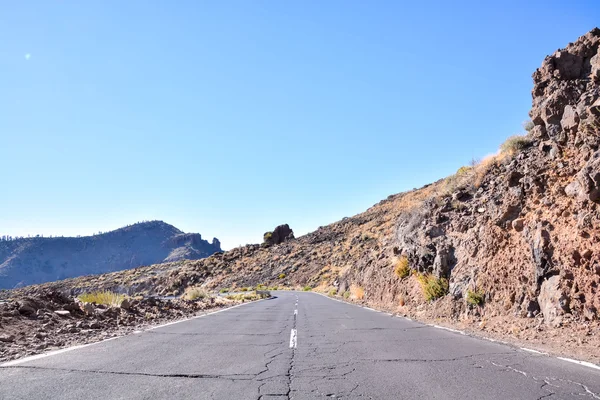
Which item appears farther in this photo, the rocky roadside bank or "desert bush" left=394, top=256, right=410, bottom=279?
"desert bush" left=394, top=256, right=410, bottom=279

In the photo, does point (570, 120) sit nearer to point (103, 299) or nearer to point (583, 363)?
point (583, 363)

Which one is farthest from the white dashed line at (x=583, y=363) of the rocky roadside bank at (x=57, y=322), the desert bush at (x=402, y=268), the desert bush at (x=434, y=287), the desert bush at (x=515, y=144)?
the desert bush at (x=402, y=268)

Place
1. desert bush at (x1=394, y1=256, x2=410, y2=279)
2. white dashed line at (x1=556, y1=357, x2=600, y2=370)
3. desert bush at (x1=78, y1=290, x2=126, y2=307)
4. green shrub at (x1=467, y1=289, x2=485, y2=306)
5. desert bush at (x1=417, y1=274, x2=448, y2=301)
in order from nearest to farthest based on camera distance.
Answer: white dashed line at (x1=556, y1=357, x2=600, y2=370) → green shrub at (x1=467, y1=289, x2=485, y2=306) → desert bush at (x1=417, y1=274, x2=448, y2=301) → desert bush at (x1=78, y1=290, x2=126, y2=307) → desert bush at (x1=394, y1=256, x2=410, y2=279)

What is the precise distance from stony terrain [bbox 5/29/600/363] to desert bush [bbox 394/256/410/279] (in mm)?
72

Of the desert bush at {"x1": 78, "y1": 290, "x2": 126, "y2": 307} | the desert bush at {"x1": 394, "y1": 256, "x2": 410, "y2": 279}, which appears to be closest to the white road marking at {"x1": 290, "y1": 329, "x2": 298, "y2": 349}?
the desert bush at {"x1": 78, "y1": 290, "x2": 126, "y2": 307}

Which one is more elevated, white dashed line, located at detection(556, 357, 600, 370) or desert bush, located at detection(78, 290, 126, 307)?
desert bush, located at detection(78, 290, 126, 307)

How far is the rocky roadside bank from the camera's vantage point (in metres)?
8.23

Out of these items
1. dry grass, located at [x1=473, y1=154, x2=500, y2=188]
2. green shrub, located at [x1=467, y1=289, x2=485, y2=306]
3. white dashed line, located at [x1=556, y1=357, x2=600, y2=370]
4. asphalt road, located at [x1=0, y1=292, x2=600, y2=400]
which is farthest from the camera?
dry grass, located at [x1=473, y1=154, x2=500, y2=188]

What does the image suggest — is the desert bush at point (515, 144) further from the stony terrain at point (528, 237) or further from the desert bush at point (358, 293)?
the desert bush at point (358, 293)

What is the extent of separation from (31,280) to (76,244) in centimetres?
4258

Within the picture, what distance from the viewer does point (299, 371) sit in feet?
20.6

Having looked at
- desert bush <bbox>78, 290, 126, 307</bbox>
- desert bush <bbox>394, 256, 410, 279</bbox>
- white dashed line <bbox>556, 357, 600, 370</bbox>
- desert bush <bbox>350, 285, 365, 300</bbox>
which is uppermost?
desert bush <bbox>394, 256, 410, 279</bbox>

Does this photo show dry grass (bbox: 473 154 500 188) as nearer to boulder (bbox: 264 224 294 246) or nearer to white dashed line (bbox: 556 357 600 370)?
white dashed line (bbox: 556 357 600 370)

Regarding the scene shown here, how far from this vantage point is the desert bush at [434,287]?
15.2m
